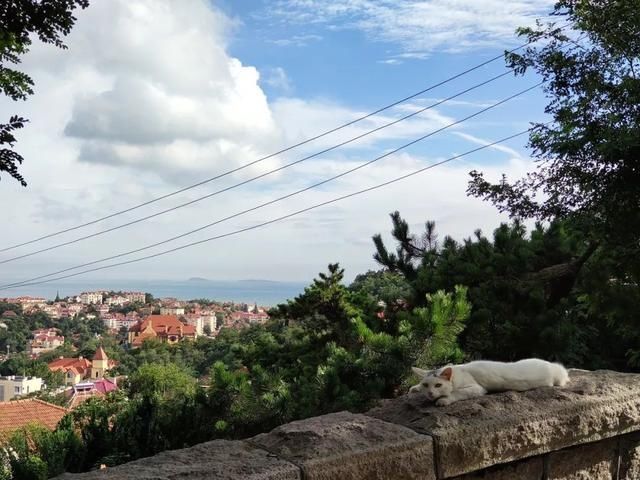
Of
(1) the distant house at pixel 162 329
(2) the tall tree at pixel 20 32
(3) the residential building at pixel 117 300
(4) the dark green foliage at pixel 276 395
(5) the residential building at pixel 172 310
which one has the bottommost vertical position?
(4) the dark green foliage at pixel 276 395

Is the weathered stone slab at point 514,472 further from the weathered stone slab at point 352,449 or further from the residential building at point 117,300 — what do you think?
the residential building at point 117,300

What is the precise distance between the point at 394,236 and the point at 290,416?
4.43 m

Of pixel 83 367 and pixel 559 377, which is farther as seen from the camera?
pixel 83 367

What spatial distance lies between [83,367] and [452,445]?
2596 inches

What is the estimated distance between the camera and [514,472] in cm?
205

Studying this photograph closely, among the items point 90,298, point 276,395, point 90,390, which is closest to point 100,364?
point 90,390

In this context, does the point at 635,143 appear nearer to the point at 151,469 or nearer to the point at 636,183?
the point at 636,183

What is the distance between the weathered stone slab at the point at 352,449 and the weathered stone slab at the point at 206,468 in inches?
2.2

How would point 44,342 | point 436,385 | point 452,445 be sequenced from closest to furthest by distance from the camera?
1. point 452,445
2. point 436,385
3. point 44,342

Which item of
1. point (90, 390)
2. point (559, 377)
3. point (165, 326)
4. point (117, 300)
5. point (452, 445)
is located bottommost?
point (90, 390)

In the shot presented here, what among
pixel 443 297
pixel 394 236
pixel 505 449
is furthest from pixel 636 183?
pixel 394 236

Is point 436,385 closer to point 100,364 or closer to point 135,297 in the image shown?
point 100,364

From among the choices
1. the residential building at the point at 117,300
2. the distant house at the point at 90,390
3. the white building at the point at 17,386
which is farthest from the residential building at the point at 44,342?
the residential building at the point at 117,300

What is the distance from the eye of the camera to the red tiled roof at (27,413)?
14.1m
